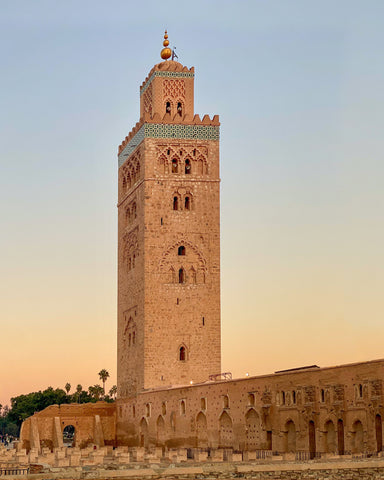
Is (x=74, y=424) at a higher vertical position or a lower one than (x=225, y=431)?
higher

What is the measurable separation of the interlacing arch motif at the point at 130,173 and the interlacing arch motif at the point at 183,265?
13.6 feet

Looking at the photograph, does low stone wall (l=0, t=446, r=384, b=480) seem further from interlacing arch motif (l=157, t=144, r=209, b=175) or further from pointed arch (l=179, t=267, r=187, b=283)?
interlacing arch motif (l=157, t=144, r=209, b=175)

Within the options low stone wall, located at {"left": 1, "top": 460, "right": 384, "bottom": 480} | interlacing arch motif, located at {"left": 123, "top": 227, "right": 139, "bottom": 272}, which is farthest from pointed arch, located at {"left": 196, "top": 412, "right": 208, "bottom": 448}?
low stone wall, located at {"left": 1, "top": 460, "right": 384, "bottom": 480}

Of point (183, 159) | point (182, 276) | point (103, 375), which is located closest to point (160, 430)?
point (182, 276)

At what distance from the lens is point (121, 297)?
49.6 m

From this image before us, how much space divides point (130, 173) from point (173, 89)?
4605 mm

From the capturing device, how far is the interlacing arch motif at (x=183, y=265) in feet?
152

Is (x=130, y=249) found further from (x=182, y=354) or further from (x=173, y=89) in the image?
(x=173, y=89)

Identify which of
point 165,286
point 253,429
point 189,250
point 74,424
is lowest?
point 253,429

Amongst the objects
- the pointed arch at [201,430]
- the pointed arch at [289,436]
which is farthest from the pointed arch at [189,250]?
the pointed arch at [289,436]

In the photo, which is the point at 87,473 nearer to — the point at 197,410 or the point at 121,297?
the point at 197,410

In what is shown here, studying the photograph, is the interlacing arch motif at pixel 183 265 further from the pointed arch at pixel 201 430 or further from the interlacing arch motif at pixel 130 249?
the pointed arch at pixel 201 430

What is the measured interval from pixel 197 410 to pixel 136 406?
6.80 meters

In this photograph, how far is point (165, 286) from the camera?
4609cm
